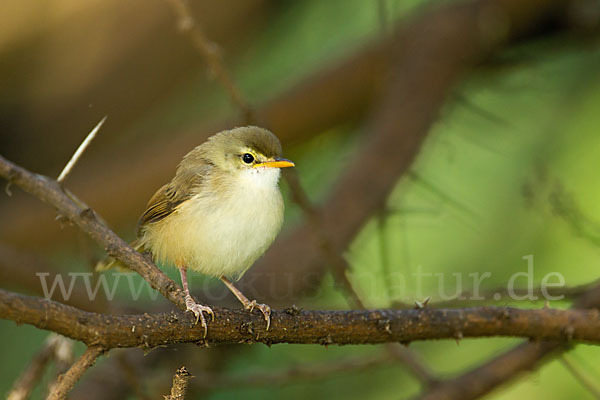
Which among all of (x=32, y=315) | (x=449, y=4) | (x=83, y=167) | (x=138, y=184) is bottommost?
(x=32, y=315)

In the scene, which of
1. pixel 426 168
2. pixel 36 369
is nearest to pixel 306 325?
pixel 36 369

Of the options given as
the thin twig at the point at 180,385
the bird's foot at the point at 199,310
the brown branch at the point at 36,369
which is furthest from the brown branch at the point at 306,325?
the brown branch at the point at 36,369

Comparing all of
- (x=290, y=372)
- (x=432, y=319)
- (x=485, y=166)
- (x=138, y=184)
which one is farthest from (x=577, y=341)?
(x=138, y=184)

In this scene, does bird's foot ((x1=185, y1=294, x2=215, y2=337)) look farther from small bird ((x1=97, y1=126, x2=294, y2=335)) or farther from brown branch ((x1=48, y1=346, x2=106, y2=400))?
small bird ((x1=97, y1=126, x2=294, y2=335))

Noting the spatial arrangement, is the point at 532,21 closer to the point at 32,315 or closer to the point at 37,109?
the point at 37,109

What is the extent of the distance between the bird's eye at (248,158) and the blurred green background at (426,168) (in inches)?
52.3

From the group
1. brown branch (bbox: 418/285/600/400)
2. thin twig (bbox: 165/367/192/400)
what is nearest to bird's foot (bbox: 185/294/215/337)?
thin twig (bbox: 165/367/192/400)

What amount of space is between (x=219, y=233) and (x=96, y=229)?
37.8 inches

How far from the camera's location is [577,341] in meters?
3.28

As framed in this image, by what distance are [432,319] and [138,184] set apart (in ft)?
11.0

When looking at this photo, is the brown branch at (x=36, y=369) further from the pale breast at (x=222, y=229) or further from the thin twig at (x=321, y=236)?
the thin twig at (x=321, y=236)

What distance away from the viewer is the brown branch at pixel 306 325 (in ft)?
7.19

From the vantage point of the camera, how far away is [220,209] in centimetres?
356

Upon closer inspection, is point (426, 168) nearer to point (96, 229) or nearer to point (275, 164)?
point (275, 164)
